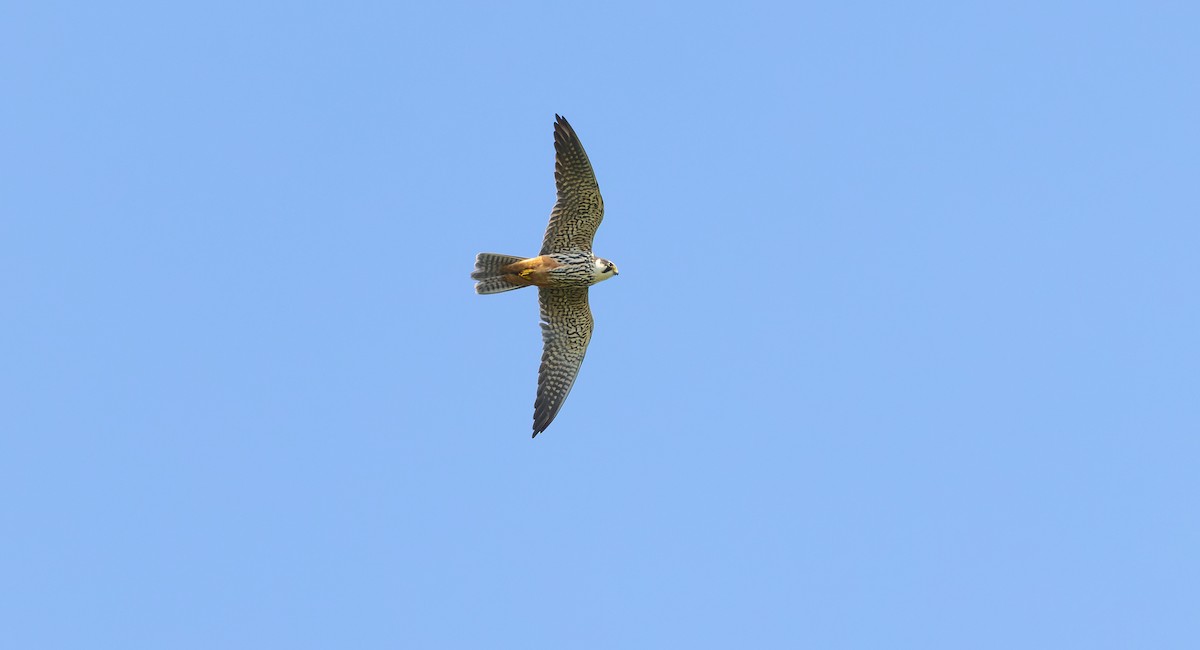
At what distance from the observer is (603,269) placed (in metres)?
19.1

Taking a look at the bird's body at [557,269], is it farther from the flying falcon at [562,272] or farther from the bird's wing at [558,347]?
the bird's wing at [558,347]

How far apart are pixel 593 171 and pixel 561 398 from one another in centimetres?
340

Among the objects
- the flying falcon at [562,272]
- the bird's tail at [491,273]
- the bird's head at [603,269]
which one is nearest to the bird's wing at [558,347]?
the flying falcon at [562,272]

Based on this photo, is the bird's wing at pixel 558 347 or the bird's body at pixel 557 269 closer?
the bird's body at pixel 557 269

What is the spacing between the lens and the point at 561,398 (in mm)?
20062

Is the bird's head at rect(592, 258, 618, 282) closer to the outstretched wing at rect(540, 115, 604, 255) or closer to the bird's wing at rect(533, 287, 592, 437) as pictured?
the outstretched wing at rect(540, 115, 604, 255)

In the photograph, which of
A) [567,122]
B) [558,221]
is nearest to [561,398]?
[558,221]

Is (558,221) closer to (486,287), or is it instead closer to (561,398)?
(486,287)

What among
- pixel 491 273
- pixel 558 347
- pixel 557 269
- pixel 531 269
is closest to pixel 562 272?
pixel 557 269

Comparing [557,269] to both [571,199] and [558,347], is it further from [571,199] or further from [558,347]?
[558,347]

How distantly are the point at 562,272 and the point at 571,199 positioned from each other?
3.24 ft

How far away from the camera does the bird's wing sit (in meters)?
19.9

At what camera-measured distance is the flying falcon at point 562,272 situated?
60.8ft

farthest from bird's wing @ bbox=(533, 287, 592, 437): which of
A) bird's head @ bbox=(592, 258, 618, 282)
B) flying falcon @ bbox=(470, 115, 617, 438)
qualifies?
bird's head @ bbox=(592, 258, 618, 282)
